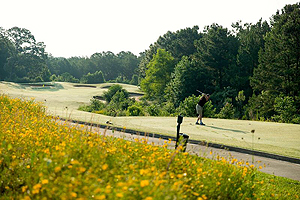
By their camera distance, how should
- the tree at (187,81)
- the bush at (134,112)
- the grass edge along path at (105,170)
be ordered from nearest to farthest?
the grass edge along path at (105,170)
the bush at (134,112)
the tree at (187,81)

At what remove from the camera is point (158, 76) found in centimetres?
6069

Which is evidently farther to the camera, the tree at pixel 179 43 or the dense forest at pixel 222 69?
the tree at pixel 179 43

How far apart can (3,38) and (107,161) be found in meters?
79.8

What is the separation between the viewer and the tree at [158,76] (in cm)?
5950

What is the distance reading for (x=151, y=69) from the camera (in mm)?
61375

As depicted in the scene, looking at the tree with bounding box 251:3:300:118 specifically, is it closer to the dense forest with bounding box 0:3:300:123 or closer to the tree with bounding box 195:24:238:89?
the dense forest with bounding box 0:3:300:123

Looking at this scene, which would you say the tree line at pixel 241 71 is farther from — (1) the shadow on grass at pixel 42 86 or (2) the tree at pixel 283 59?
(1) the shadow on grass at pixel 42 86

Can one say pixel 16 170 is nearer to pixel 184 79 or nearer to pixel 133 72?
pixel 184 79

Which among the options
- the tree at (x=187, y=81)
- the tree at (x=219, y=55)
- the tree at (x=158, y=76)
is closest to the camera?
the tree at (x=187, y=81)

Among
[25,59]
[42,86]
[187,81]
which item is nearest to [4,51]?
[25,59]

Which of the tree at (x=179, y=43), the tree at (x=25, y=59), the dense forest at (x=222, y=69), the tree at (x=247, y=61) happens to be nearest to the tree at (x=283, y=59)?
the dense forest at (x=222, y=69)

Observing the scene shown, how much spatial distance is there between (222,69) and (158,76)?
12214mm

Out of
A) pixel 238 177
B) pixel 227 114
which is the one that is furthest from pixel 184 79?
pixel 238 177

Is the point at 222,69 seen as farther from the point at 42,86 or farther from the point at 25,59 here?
the point at 25,59
